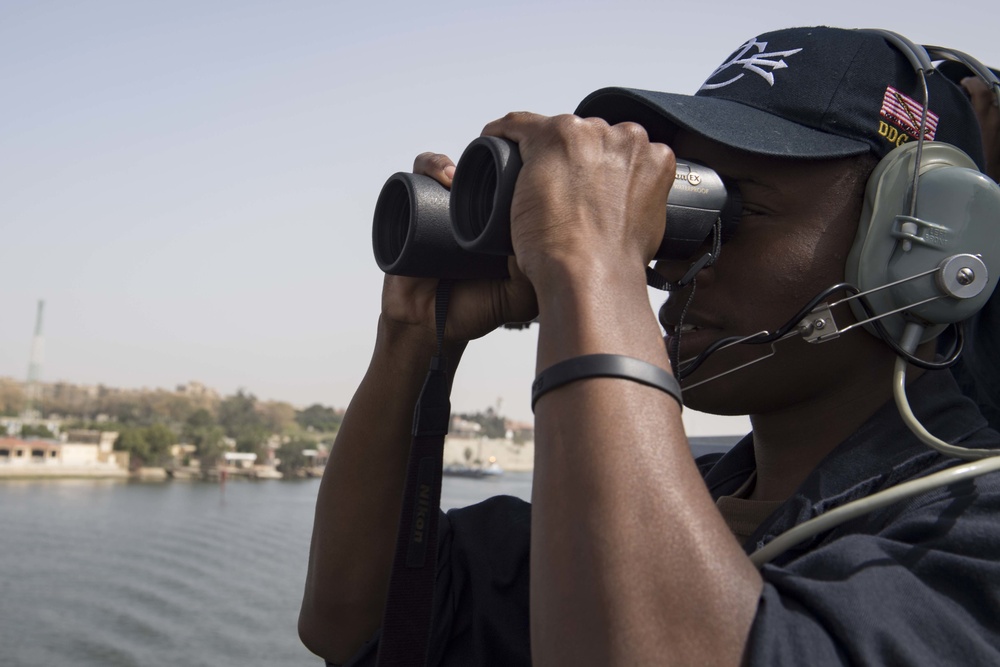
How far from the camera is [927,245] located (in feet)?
3.35

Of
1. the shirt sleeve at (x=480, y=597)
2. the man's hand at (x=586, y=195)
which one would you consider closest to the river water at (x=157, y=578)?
the shirt sleeve at (x=480, y=597)

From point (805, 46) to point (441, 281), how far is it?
523 millimetres

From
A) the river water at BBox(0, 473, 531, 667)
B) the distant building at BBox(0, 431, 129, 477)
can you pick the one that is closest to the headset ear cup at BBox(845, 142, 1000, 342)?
the river water at BBox(0, 473, 531, 667)

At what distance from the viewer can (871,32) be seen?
1174mm

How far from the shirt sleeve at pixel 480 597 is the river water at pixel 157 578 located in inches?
442

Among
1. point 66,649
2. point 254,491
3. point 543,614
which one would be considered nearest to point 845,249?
point 543,614

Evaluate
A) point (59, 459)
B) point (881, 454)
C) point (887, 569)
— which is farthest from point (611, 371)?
point (59, 459)

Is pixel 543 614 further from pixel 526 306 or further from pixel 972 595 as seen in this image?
pixel 526 306

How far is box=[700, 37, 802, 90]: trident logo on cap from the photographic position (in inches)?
44.9

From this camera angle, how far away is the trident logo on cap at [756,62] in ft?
3.74

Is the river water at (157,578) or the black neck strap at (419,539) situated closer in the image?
the black neck strap at (419,539)

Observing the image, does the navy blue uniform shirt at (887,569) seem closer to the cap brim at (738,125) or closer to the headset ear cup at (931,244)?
the headset ear cup at (931,244)

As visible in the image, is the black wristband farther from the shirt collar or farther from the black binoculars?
the shirt collar

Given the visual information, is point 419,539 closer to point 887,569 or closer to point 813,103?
point 887,569
